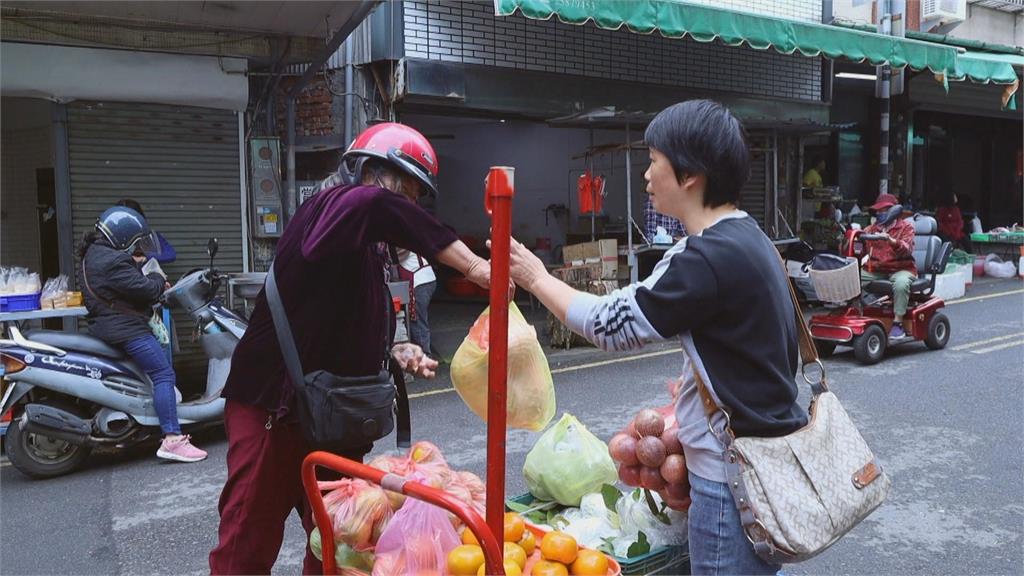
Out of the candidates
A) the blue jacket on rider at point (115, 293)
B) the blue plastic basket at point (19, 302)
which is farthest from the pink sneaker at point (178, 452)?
the blue plastic basket at point (19, 302)

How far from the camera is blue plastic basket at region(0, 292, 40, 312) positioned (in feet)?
19.1

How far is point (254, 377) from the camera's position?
8.38ft

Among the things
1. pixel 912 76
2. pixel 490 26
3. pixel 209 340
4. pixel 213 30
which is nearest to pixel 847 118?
pixel 912 76

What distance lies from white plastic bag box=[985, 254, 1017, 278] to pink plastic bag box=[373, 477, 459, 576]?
17.6m

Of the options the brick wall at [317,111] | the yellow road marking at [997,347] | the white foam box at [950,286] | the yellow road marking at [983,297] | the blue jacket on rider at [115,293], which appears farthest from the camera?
the white foam box at [950,286]

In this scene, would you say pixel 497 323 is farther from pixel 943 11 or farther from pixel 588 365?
pixel 943 11

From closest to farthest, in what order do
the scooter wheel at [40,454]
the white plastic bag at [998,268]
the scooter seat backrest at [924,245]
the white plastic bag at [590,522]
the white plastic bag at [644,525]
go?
the white plastic bag at [644,525] < the white plastic bag at [590,522] < the scooter wheel at [40,454] < the scooter seat backrest at [924,245] < the white plastic bag at [998,268]

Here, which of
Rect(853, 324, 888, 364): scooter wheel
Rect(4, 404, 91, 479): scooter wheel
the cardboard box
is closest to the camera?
Rect(4, 404, 91, 479): scooter wheel

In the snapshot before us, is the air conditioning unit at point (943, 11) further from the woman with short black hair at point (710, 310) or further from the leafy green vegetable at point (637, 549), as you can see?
the woman with short black hair at point (710, 310)

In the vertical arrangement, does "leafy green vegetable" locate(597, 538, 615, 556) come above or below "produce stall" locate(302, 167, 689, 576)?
below

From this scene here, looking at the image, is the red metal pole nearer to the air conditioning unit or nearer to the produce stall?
the produce stall

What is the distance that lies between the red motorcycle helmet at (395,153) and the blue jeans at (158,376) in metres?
3.80

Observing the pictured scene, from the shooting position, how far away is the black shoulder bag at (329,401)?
2.43m

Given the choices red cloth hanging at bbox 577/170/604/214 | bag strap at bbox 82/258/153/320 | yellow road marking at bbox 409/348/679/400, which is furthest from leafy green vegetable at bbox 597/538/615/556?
red cloth hanging at bbox 577/170/604/214
